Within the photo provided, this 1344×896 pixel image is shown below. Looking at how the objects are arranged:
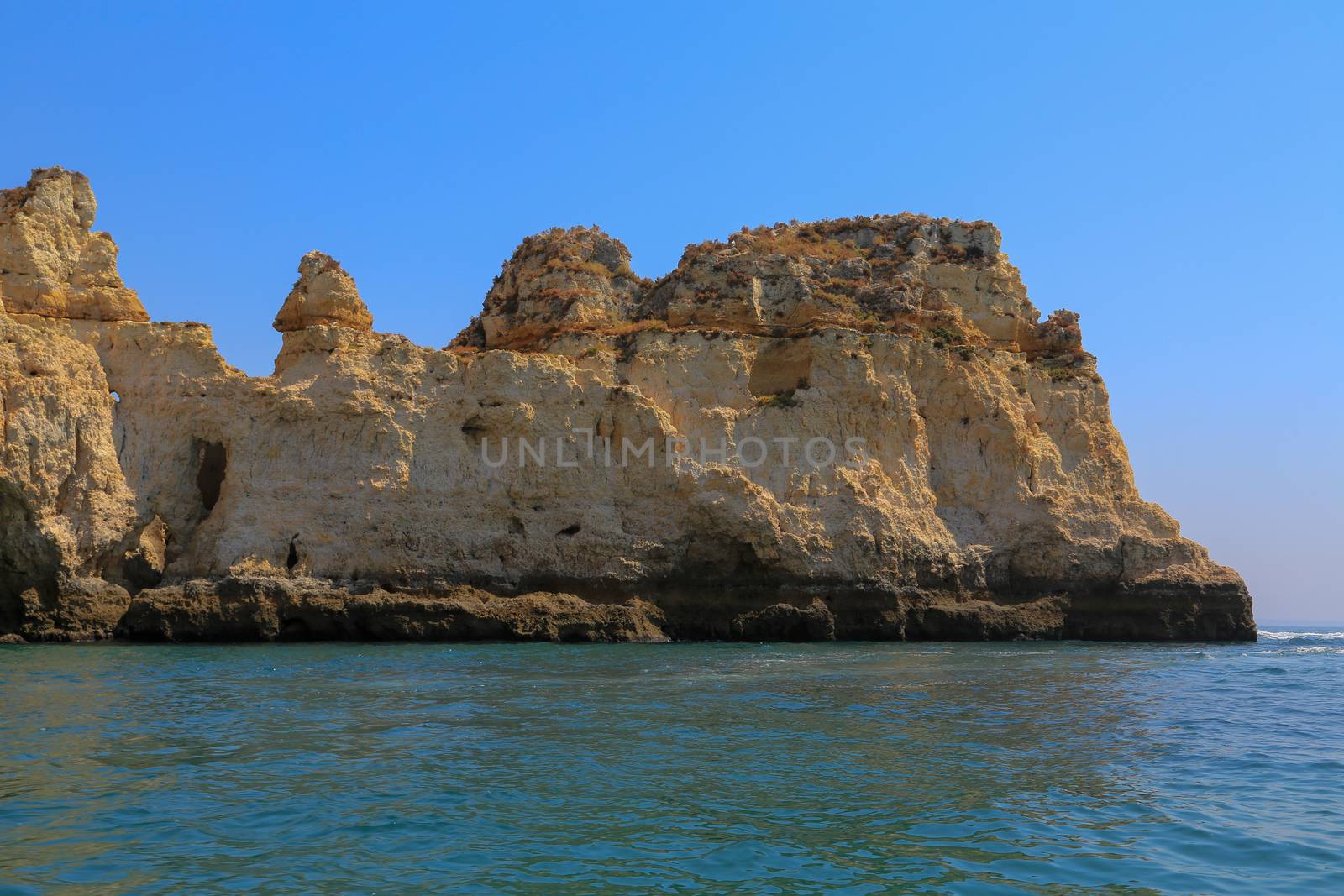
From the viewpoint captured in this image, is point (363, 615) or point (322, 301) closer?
point (363, 615)

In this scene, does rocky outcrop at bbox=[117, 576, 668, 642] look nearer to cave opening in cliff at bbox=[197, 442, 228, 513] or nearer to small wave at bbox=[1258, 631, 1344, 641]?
cave opening in cliff at bbox=[197, 442, 228, 513]

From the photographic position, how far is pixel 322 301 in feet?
98.4

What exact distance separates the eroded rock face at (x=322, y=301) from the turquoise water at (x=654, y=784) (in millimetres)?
13459

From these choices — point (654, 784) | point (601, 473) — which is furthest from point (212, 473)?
point (654, 784)

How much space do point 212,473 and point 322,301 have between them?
543cm

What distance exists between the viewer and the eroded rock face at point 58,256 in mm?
26766

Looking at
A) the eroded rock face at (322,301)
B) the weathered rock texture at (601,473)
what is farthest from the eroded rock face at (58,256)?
the eroded rock face at (322,301)

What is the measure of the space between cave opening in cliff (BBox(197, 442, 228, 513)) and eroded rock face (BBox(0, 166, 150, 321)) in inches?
148

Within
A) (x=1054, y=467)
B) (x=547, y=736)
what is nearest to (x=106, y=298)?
(x=547, y=736)

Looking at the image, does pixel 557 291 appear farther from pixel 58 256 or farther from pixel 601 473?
pixel 58 256

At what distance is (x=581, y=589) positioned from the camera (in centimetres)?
2919

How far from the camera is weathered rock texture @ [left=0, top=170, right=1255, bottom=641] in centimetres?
2617

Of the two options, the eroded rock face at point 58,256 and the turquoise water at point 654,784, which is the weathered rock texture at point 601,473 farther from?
the turquoise water at point 654,784

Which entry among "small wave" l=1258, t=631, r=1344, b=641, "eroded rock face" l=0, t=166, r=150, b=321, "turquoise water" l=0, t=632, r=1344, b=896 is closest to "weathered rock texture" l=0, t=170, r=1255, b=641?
"eroded rock face" l=0, t=166, r=150, b=321
